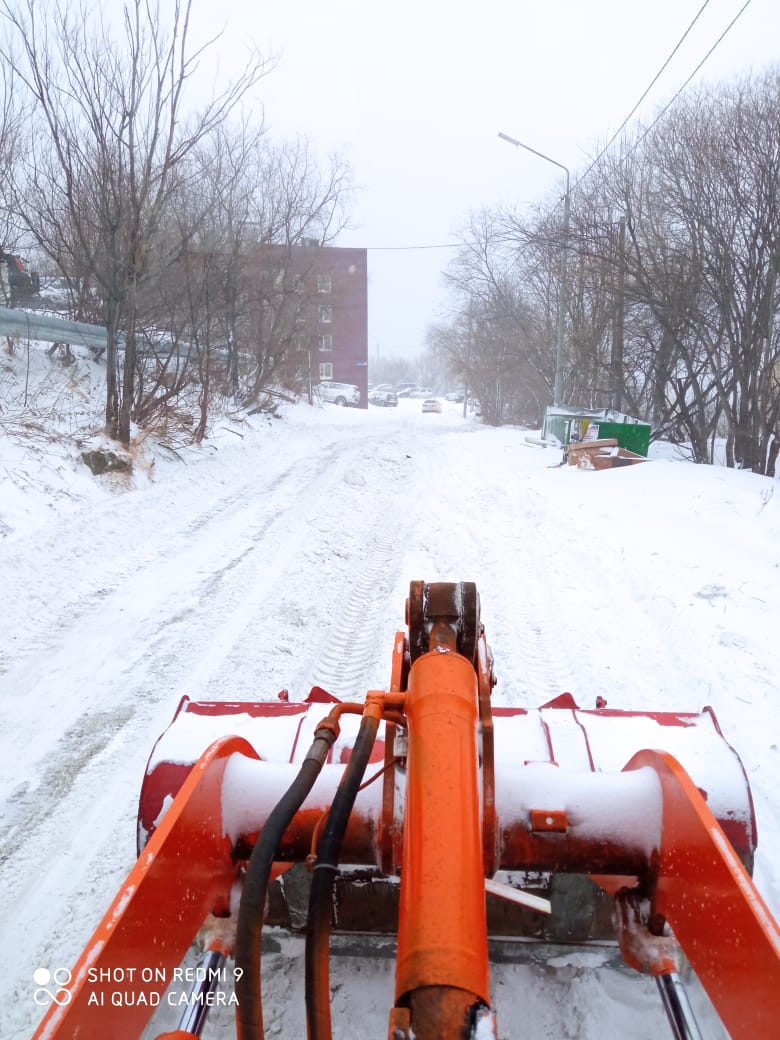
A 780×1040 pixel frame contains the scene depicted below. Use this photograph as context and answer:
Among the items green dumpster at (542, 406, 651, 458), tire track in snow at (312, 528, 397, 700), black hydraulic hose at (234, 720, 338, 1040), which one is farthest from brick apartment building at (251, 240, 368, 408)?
black hydraulic hose at (234, 720, 338, 1040)

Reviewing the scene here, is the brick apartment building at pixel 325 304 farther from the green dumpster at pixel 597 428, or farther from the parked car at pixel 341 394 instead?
the green dumpster at pixel 597 428

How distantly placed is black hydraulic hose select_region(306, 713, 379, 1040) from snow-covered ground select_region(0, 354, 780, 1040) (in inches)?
46.2

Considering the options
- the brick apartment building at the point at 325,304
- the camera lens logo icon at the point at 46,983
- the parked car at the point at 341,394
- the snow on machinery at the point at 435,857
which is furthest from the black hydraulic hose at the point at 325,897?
the parked car at the point at 341,394

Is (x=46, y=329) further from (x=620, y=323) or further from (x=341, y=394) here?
(x=341, y=394)

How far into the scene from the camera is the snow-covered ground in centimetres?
254

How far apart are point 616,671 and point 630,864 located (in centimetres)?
310

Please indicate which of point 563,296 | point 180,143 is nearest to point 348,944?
point 180,143

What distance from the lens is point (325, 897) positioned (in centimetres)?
143

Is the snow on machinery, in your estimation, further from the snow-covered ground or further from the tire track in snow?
the tire track in snow

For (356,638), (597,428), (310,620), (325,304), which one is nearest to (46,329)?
(310,620)

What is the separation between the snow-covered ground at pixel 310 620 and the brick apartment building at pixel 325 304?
37.6ft

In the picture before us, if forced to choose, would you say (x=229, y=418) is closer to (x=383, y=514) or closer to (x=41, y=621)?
(x=383, y=514)

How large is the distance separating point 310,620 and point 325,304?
28.0 meters

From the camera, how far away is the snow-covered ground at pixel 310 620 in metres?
2.54
